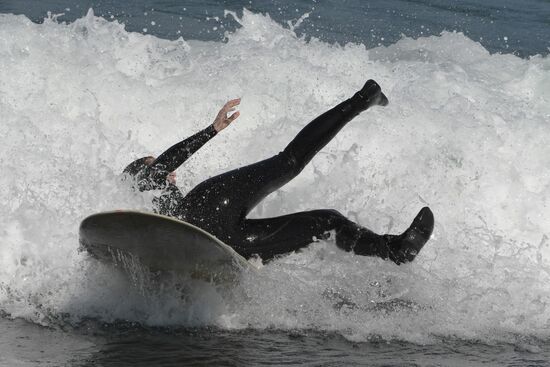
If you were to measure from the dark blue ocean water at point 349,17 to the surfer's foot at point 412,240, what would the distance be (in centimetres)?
771

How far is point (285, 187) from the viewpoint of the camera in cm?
876

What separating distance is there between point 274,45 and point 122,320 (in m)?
5.52

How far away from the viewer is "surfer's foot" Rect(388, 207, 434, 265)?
6156mm

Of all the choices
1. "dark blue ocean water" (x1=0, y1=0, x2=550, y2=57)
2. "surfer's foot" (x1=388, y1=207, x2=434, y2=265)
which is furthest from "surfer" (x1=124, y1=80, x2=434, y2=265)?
"dark blue ocean water" (x1=0, y1=0, x2=550, y2=57)

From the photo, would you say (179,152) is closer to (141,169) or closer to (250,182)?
(141,169)

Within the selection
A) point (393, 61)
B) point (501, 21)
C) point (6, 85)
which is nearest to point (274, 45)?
point (393, 61)

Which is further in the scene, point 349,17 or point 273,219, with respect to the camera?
point 349,17

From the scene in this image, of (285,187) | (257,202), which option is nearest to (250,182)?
(257,202)

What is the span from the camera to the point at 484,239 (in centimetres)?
764

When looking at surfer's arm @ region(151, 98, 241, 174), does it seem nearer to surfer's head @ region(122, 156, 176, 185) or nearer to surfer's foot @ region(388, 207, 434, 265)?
surfer's head @ region(122, 156, 176, 185)

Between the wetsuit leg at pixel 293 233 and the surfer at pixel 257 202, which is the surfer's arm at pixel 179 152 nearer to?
the surfer at pixel 257 202

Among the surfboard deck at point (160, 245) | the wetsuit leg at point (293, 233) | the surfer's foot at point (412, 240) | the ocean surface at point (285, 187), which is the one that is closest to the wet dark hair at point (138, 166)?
the ocean surface at point (285, 187)

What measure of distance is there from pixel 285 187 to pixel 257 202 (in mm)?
2374

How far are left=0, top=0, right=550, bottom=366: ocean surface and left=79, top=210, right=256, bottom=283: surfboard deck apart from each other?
0.49 ft
